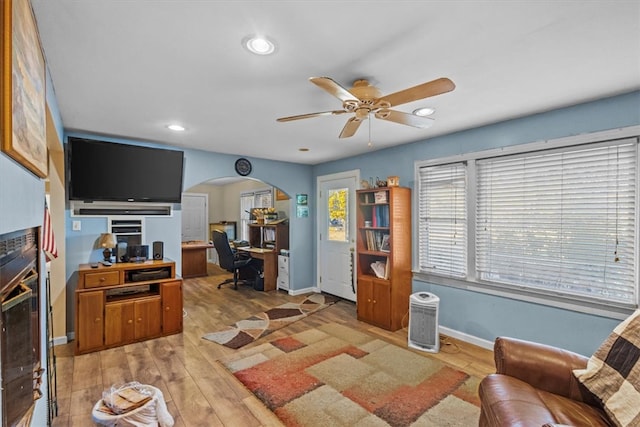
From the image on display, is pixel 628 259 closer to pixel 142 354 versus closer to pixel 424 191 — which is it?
pixel 424 191

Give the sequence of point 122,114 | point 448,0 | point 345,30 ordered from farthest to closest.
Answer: point 122,114 < point 345,30 < point 448,0

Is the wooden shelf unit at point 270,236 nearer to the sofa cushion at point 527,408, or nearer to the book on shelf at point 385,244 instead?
the book on shelf at point 385,244

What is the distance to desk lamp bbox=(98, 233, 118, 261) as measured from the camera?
11.2 feet

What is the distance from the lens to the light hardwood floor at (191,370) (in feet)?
6.97

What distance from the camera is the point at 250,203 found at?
296 inches

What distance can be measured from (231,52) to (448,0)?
1132mm

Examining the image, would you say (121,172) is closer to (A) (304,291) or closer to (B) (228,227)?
(A) (304,291)

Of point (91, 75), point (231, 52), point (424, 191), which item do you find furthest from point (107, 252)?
point (424, 191)

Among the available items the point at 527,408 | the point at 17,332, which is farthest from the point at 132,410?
the point at 527,408

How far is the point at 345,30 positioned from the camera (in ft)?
5.00

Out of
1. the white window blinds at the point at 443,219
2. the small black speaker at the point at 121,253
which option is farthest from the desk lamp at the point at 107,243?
the white window blinds at the point at 443,219

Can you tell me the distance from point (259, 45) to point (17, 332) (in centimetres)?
161

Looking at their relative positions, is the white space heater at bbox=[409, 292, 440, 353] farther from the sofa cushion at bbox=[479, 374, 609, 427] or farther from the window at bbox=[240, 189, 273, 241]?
the window at bbox=[240, 189, 273, 241]

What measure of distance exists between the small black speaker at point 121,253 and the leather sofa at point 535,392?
12.2 feet
